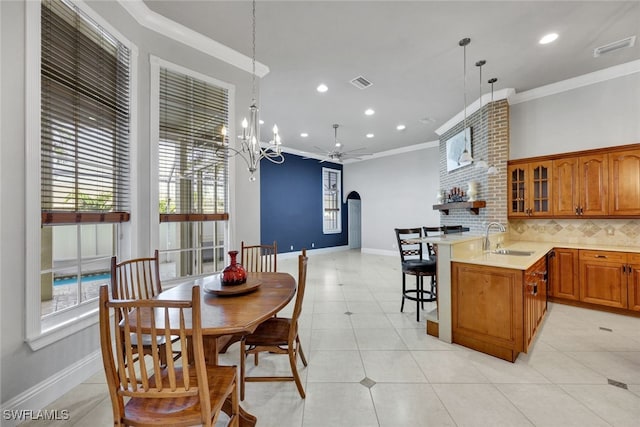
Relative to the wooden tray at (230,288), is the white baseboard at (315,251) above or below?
below

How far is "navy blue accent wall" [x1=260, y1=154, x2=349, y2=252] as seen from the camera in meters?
7.45

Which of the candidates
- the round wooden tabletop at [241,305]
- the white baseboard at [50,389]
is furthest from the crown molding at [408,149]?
the white baseboard at [50,389]

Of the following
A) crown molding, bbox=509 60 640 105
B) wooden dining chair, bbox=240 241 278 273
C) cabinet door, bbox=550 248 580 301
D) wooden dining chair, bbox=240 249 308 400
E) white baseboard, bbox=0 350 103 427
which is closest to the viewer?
white baseboard, bbox=0 350 103 427

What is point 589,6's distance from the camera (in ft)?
8.41

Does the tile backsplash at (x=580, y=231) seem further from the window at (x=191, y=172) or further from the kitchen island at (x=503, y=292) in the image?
the window at (x=191, y=172)

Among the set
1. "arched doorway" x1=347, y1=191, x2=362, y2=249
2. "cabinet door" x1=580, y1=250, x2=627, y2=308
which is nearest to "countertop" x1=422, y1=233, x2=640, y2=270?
"cabinet door" x1=580, y1=250, x2=627, y2=308

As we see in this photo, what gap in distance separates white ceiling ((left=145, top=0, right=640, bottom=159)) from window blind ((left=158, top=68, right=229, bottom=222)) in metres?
0.56

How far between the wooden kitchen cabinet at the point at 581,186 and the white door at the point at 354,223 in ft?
20.8

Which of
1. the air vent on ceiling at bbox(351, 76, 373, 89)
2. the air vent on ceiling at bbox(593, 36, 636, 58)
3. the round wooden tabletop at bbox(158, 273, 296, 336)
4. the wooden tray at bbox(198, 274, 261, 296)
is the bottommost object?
the round wooden tabletop at bbox(158, 273, 296, 336)

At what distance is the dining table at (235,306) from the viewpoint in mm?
1385

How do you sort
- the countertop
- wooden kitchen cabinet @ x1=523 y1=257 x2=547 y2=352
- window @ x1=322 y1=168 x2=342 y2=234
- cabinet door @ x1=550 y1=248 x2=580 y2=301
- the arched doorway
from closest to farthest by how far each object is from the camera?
wooden kitchen cabinet @ x1=523 y1=257 x2=547 y2=352, the countertop, cabinet door @ x1=550 y1=248 x2=580 y2=301, window @ x1=322 y1=168 x2=342 y2=234, the arched doorway

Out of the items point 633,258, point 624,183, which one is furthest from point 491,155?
point 633,258

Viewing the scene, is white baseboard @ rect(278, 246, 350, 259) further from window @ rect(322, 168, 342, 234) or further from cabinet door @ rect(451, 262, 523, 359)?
cabinet door @ rect(451, 262, 523, 359)

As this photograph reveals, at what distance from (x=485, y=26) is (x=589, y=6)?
34.7 inches
